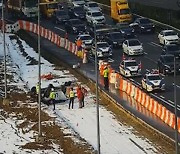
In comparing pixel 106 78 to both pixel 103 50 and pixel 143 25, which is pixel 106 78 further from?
pixel 143 25

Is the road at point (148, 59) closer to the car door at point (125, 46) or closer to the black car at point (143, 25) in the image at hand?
the black car at point (143, 25)

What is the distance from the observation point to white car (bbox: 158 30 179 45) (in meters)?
72.6

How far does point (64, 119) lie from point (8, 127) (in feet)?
12.4

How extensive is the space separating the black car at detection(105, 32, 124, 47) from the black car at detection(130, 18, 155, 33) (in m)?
5.83

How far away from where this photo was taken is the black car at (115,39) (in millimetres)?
73625

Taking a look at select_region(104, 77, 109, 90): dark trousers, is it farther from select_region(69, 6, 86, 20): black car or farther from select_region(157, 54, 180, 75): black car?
select_region(69, 6, 86, 20): black car

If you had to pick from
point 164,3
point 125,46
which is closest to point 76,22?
point 125,46

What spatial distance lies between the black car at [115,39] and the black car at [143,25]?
5.83 metres

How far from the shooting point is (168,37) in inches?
2872

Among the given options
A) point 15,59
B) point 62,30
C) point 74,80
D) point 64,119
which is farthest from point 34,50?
point 64,119

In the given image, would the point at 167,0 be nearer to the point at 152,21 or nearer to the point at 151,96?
the point at 152,21

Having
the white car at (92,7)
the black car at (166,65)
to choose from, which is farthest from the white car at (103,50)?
the white car at (92,7)

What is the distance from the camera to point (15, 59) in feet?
244

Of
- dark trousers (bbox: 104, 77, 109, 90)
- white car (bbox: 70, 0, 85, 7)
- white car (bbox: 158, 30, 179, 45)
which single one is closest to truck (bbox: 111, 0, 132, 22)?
white car (bbox: 158, 30, 179, 45)
